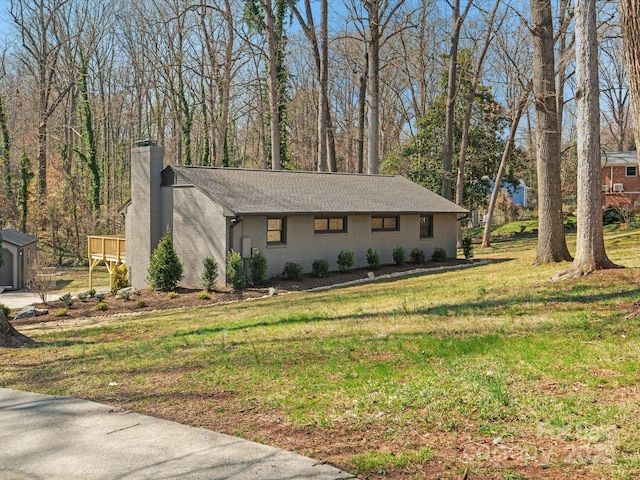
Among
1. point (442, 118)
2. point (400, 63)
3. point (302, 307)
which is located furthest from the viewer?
point (400, 63)

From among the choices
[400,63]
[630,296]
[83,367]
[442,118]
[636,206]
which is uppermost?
[400,63]

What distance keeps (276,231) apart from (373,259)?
3997 millimetres

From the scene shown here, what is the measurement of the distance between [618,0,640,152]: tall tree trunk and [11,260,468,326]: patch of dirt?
12.4m

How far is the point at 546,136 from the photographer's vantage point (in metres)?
14.2

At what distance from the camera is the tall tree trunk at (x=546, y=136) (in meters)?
14.0

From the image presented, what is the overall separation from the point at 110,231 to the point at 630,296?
31.6m

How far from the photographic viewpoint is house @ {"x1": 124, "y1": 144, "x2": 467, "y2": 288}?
61.8 ft

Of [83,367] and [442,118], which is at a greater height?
[442,118]

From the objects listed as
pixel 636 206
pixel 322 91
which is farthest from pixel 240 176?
pixel 636 206

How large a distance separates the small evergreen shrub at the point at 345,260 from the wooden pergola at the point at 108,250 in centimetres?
831

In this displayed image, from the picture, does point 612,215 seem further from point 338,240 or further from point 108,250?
point 108,250

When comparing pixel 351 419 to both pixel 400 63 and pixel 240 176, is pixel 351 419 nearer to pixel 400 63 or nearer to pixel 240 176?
pixel 240 176

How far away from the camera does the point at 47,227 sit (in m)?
36.0

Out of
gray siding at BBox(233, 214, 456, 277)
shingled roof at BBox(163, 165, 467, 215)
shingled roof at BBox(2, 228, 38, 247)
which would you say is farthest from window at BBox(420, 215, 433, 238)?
shingled roof at BBox(2, 228, 38, 247)
